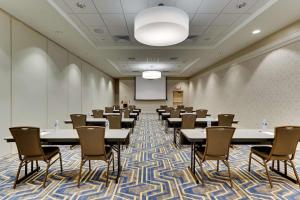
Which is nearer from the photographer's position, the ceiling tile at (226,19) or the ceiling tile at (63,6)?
the ceiling tile at (63,6)

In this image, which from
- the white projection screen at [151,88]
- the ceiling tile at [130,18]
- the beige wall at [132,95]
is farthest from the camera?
the beige wall at [132,95]

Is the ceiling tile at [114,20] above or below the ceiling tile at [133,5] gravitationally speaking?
above

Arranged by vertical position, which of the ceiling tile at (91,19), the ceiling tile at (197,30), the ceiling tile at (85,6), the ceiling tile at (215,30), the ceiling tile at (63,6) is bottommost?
the ceiling tile at (63,6)

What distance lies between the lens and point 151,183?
3.01 m

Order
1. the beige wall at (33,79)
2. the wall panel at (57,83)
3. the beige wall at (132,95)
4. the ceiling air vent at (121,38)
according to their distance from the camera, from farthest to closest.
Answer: the beige wall at (132,95)
the wall panel at (57,83)
the ceiling air vent at (121,38)
the beige wall at (33,79)

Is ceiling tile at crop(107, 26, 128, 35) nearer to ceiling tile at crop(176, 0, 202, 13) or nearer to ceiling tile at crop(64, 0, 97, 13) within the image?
ceiling tile at crop(64, 0, 97, 13)

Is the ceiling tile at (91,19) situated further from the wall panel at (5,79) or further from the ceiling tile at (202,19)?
the ceiling tile at (202,19)

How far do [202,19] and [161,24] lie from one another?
2374 millimetres

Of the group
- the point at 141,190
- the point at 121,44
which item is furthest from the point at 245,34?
the point at 141,190

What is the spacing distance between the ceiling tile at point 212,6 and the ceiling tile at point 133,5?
127 cm

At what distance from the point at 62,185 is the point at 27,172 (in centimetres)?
94

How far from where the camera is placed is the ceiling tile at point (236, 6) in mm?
3905

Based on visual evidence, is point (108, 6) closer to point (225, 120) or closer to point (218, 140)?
point (218, 140)

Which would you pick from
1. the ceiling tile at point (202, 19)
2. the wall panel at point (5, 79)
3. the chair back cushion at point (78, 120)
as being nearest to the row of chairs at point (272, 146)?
the ceiling tile at point (202, 19)
